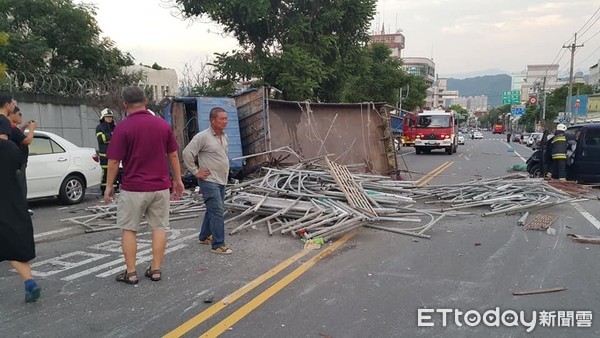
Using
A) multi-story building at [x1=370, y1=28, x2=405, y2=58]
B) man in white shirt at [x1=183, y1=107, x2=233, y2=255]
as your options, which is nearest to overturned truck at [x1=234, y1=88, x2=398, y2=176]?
man in white shirt at [x1=183, y1=107, x2=233, y2=255]

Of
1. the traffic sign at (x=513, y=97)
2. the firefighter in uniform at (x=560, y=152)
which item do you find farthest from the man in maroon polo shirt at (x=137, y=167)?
the traffic sign at (x=513, y=97)

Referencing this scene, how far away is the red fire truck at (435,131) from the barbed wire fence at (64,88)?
16170 millimetres

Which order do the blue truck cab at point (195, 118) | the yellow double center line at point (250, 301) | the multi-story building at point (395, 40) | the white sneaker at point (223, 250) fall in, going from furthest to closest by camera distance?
the multi-story building at point (395, 40) < the blue truck cab at point (195, 118) < the white sneaker at point (223, 250) < the yellow double center line at point (250, 301)

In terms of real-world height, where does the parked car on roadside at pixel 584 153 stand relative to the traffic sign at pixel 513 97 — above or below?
below

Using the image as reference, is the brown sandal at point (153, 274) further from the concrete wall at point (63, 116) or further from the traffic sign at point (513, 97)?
the traffic sign at point (513, 97)

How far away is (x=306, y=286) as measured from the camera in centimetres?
464

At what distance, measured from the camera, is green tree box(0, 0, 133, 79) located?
67.6 ft

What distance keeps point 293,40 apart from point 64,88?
8.96 metres

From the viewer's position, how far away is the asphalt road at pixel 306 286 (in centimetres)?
375

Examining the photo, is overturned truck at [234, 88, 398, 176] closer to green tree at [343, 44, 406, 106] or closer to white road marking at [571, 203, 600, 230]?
white road marking at [571, 203, 600, 230]

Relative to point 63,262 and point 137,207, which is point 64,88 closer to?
point 63,262

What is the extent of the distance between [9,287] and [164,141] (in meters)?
2.11

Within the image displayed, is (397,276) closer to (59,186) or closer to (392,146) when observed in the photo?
(59,186)

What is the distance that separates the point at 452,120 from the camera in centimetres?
2673
